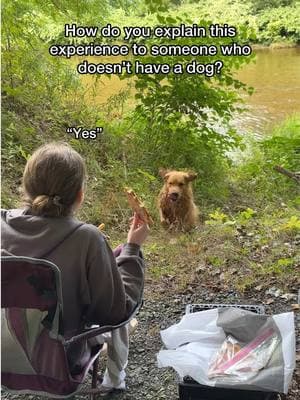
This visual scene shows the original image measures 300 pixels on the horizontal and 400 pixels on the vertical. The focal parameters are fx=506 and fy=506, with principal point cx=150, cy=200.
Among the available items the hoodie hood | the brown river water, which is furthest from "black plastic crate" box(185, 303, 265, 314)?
the brown river water

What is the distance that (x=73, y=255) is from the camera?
1.01m

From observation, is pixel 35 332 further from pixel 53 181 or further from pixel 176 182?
pixel 176 182

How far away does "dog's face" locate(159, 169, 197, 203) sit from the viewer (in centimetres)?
260

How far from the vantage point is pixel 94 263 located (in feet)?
3.34

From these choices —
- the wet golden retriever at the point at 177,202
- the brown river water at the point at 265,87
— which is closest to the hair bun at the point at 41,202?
the brown river water at the point at 265,87

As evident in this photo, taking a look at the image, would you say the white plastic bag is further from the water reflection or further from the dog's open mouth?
the water reflection

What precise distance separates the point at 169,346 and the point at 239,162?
194cm

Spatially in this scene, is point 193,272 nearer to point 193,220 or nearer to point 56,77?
point 193,220

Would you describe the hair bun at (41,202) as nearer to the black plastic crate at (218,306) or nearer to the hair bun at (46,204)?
the hair bun at (46,204)

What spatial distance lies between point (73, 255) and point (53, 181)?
156 millimetres

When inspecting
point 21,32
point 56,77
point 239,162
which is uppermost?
point 21,32

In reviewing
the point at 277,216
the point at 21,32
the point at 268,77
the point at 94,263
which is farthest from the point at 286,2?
the point at 94,263

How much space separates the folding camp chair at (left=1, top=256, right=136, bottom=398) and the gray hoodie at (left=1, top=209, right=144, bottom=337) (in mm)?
51

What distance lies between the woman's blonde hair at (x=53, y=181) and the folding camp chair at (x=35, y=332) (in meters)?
0.14
